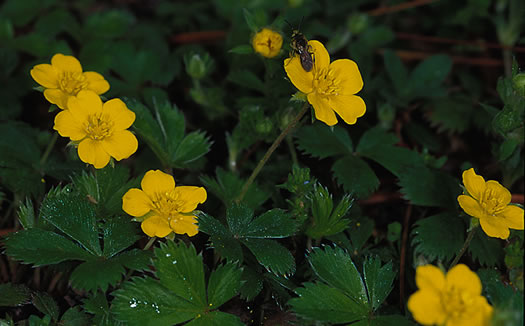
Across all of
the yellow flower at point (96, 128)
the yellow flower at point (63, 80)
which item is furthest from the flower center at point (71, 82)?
the yellow flower at point (96, 128)

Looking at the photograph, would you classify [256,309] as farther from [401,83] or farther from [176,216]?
[401,83]

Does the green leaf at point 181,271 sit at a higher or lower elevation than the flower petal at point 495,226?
lower

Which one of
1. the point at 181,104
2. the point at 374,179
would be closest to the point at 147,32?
the point at 181,104

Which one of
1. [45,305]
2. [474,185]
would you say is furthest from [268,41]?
[45,305]

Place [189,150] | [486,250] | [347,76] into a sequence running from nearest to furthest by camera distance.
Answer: [347,76] < [486,250] < [189,150]

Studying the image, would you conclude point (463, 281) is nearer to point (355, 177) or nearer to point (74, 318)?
point (355, 177)

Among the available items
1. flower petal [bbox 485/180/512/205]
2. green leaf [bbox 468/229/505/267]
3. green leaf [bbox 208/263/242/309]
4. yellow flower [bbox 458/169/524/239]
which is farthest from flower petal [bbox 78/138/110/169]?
green leaf [bbox 468/229/505/267]

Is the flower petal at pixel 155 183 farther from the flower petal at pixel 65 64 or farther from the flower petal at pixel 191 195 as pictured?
the flower petal at pixel 65 64

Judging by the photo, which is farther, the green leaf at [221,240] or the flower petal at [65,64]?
the flower petal at [65,64]
